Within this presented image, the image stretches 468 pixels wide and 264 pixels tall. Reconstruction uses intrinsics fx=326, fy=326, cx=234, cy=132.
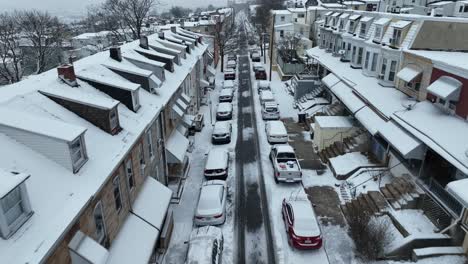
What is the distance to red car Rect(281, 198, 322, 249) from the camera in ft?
48.4

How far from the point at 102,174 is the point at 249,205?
1034 centimetres

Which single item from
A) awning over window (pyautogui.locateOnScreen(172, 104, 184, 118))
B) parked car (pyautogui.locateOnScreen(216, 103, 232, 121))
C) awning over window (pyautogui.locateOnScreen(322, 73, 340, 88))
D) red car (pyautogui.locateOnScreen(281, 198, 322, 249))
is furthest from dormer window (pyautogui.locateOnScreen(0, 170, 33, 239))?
awning over window (pyautogui.locateOnScreen(322, 73, 340, 88))

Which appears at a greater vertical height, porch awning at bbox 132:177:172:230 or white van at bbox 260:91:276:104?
porch awning at bbox 132:177:172:230

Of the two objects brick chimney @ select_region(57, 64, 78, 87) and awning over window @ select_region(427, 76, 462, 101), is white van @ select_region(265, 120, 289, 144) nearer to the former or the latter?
awning over window @ select_region(427, 76, 462, 101)

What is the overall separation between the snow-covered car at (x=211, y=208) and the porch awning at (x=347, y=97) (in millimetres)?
11755

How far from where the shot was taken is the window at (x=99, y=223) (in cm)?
1062

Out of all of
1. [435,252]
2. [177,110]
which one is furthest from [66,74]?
[435,252]

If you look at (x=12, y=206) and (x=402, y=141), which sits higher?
(x=12, y=206)

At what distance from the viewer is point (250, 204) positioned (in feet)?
62.7

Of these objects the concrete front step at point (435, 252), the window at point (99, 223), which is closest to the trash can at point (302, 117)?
the concrete front step at point (435, 252)

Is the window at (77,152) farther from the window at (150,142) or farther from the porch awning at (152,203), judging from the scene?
the window at (150,142)

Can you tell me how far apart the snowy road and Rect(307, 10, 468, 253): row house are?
768 centimetres

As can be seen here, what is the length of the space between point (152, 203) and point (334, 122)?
1579 centimetres

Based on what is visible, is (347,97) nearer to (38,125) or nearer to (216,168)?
(216,168)
